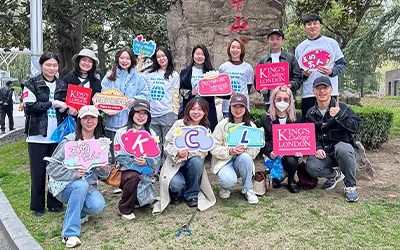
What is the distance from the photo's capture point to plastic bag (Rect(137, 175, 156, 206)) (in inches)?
155

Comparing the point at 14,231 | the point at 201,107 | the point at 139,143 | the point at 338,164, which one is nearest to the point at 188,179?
the point at 139,143

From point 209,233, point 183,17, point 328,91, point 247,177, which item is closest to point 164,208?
point 209,233

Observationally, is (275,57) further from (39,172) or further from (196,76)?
(39,172)

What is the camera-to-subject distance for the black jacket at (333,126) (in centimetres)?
411

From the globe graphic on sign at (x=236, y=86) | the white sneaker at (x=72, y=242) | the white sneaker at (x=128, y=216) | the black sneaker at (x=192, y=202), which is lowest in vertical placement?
the white sneaker at (x=72, y=242)

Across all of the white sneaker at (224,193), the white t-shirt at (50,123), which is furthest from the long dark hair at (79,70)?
the white sneaker at (224,193)

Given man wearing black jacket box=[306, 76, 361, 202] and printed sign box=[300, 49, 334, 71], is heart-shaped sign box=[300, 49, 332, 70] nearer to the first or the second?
printed sign box=[300, 49, 334, 71]

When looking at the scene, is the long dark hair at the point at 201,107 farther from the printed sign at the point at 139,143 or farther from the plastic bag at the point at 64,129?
the plastic bag at the point at 64,129

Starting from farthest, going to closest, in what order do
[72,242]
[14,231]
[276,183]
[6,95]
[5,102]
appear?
[6,95] < [5,102] < [276,183] < [14,231] < [72,242]

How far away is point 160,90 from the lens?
15.8 feet

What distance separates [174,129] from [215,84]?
2.74 feet

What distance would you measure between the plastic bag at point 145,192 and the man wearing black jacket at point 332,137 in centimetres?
179

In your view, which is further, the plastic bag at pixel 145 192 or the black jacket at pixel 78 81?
the black jacket at pixel 78 81

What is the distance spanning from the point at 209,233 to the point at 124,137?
1271mm
